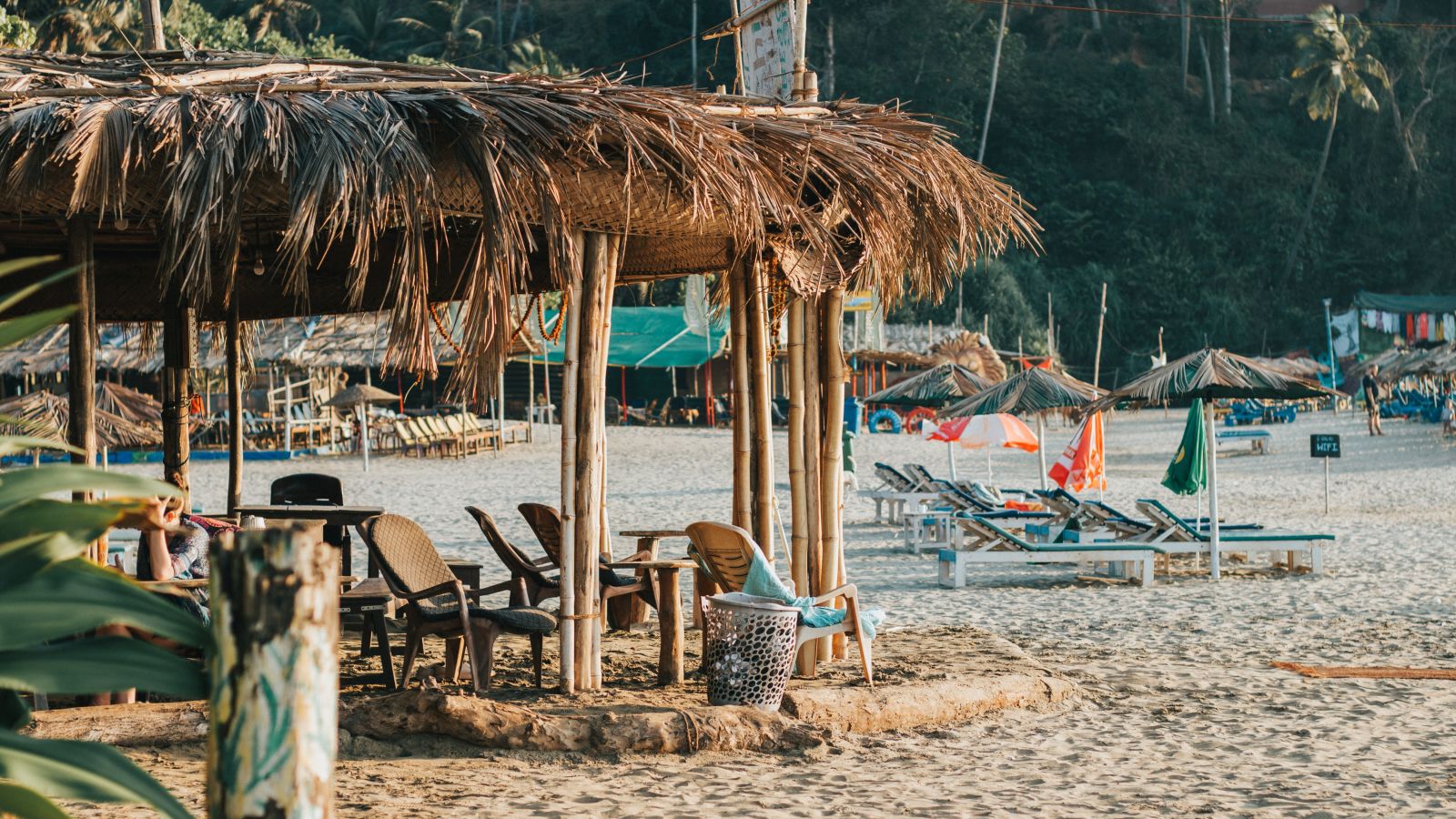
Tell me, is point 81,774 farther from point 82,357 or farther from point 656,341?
point 656,341

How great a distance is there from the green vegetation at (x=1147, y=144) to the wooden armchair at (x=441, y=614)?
43.4 m

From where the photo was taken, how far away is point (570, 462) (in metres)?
6.06

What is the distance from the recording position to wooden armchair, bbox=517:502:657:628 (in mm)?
6805

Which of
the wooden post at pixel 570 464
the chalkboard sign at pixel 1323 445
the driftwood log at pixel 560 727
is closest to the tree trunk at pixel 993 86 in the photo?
the chalkboard sign at pixel 1323 445

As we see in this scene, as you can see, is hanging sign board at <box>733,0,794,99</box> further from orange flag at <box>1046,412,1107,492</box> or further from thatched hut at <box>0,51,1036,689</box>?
orange flag at <box>1046,412,1107,492</box>

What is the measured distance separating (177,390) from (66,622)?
304 inches

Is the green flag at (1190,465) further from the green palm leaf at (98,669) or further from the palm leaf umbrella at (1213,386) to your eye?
the green palm leaf at (98,669)

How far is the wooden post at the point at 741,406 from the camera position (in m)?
7.22

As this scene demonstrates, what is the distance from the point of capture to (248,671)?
218cm

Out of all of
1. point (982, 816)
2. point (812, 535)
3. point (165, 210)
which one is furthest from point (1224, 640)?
point (165, 210)

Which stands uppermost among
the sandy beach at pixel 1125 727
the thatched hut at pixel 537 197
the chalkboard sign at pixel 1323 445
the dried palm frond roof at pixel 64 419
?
the thatched hut at pixel 537 197

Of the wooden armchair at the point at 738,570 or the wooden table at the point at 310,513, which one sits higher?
the wooden table at the point at 310,513

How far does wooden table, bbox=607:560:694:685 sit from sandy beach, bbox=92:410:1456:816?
3.43ft

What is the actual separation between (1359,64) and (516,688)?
177ft
